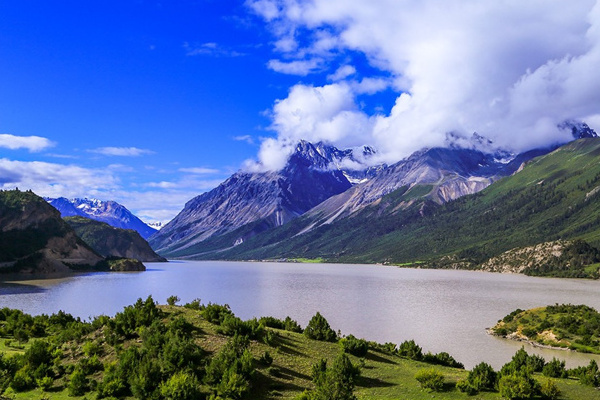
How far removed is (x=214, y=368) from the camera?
30.3 m

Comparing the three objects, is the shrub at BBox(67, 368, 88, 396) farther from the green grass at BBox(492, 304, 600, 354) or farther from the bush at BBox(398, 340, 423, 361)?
the green grass at BBox(492, 304, 600, 354)

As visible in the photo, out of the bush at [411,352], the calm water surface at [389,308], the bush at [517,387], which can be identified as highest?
the bush at [517,387]

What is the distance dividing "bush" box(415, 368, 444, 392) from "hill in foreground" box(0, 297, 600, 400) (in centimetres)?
7

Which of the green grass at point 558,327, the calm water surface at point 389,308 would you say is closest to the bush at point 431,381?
the calm water surface at point 389,308

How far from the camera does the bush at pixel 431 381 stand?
33.0 m

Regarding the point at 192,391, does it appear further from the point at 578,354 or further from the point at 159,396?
the point at 578,354

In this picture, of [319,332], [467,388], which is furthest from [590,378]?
[319,332]

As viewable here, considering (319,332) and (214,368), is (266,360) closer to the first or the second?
(214,368)

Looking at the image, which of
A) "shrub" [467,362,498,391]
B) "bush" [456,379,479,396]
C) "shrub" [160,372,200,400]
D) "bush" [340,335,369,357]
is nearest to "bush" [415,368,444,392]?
"bush" [456,379,479,396]

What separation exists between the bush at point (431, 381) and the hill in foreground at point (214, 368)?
0.07m

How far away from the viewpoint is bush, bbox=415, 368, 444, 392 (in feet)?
108

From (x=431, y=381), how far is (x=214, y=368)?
15.5 metres

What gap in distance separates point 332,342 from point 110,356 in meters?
21.2

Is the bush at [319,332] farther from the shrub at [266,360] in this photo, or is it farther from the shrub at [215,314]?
the shrub at [266,360]
